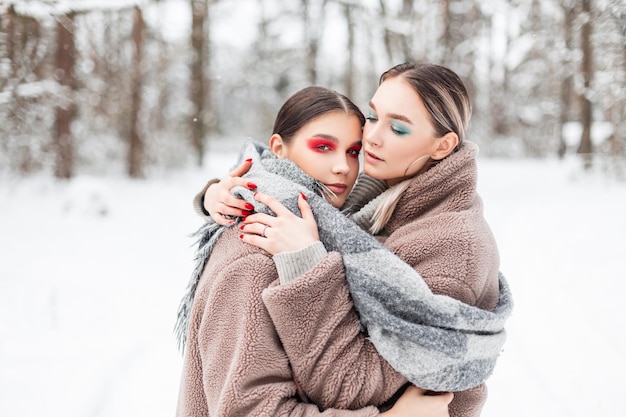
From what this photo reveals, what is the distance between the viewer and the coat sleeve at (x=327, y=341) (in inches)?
60.9

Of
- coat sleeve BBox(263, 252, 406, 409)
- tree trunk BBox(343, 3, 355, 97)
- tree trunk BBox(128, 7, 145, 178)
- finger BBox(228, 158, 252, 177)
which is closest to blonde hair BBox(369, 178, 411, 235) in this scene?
coat sleeve BBox(263, 252, 406, 409)

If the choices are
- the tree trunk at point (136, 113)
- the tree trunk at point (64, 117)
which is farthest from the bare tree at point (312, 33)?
the tree trunk at point (64, 117)

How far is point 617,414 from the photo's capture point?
358 centimetres

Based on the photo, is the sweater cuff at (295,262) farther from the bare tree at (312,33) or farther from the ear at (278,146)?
the bare tree at (312,33)

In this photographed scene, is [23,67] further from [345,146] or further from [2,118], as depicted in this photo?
[345,146]

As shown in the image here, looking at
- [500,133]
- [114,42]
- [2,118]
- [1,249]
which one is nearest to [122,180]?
[114,42]

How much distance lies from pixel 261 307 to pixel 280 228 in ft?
0.81

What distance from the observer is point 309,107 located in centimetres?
203

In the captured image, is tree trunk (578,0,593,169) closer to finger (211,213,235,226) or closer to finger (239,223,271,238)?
finger (211,213,235,226)

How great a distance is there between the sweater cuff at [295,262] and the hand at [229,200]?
325 millimetres

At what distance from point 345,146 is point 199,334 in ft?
2.87

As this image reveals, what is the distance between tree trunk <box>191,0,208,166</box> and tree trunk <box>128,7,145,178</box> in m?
2.08

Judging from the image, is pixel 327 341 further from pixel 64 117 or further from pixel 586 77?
pixel 586 77

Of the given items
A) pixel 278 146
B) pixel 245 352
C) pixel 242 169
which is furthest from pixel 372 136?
pixel 245 352
